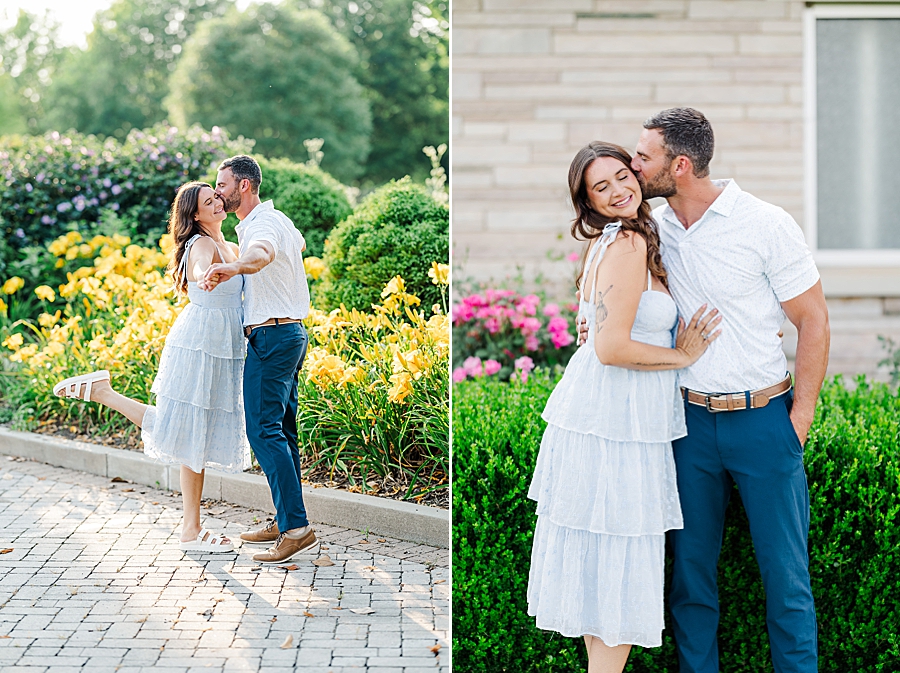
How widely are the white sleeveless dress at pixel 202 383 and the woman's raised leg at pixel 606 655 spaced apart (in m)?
2.20

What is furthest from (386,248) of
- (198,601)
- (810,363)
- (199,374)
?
(810,363)

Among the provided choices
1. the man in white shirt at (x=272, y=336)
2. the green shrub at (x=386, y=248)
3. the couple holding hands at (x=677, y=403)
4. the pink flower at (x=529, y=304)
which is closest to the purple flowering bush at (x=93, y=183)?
the green shrub at (x=386, y=248)

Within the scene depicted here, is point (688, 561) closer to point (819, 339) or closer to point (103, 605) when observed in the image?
point (819, 339)

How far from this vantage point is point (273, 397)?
13.8ft

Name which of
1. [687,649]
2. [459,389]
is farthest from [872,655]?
[459,389]

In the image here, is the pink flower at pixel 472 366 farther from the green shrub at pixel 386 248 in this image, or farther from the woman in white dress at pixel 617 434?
the woman in white dress at pixel 617 434

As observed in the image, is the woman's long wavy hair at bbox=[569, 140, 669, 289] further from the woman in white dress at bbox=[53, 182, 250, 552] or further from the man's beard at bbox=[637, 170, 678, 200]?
the woman in white dress at bbox=[53, 182, 250, 552]

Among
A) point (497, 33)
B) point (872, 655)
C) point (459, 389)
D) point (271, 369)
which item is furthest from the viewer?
point (497, 33)

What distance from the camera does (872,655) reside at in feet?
11.1

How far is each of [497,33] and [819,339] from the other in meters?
4.62

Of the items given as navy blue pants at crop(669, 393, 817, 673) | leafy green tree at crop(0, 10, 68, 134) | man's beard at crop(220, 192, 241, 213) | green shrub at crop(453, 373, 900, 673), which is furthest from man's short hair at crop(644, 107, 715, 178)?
leafy green tree at crop(0, 10, 68, 134)

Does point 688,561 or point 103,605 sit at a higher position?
point 688,561

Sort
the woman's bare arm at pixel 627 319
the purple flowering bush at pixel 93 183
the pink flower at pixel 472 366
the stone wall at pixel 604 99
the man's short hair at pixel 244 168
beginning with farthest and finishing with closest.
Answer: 1. the purple flowering bush at pixel 93 183
2. the stone wall at pixel 604 99
3. the pink flower at pixel 472 366
4. the man's short hair at pixel 244 168
5. the woman's bare arm at pixel 627 319

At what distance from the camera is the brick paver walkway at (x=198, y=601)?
338 cm
